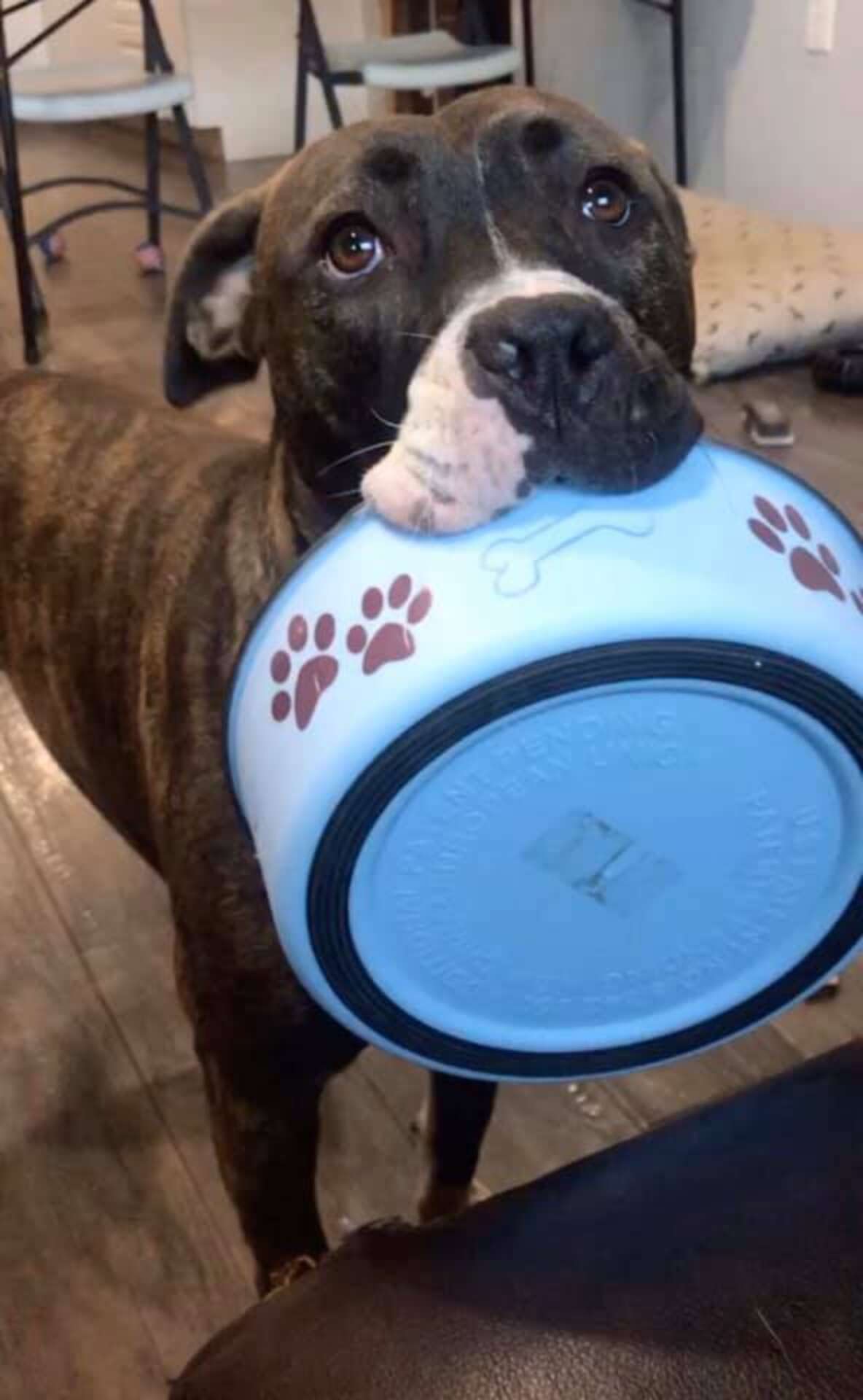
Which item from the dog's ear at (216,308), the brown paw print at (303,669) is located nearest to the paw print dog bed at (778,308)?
the dog's ear at (216,308)

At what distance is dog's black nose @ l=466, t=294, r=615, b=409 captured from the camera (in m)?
0.98

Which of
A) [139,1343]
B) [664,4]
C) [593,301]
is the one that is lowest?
[139,1343]

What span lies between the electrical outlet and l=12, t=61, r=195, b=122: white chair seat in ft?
5.64

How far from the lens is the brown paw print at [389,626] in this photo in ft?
2.75

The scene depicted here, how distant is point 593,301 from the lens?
1.01 m

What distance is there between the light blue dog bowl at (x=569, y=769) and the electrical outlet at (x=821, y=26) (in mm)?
3530

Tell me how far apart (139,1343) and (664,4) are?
13.6 feet

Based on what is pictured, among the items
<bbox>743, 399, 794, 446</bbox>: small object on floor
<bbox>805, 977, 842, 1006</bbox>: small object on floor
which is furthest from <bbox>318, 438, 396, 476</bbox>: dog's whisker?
<bbox>743, 399, 794, 446</bbox>: small object on floor

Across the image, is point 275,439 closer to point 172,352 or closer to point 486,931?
point 172,352

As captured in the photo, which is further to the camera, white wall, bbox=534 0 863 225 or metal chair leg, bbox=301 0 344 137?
metal chair leg, bbox=301 0 344 137

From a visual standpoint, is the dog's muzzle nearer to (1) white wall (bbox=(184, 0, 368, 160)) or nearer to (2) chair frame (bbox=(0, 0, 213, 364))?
(2) chair frame (bbox=(0, 0, 213, 364))

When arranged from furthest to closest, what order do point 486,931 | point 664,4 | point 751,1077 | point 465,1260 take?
point 664,4, point 751,1077, point 486,931, point 465,1260

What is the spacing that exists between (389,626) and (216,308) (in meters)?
0.80

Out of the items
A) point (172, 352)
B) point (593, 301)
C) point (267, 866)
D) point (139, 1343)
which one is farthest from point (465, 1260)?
point (172, 352)
